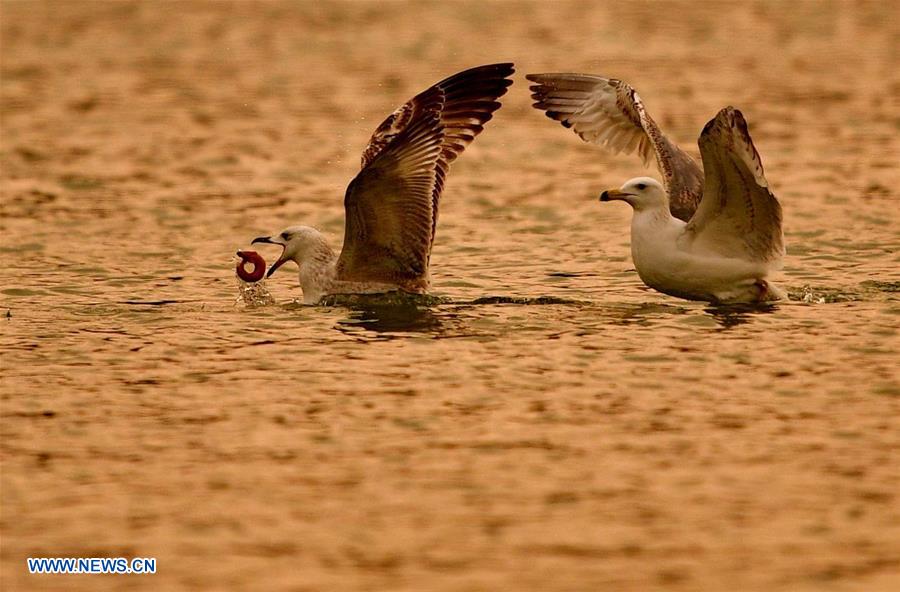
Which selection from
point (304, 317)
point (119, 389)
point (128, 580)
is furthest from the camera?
point (304, 317)

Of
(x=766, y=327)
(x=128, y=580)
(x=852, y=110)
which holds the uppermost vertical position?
(x=852, y=110)

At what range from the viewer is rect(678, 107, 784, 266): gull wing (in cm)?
1120

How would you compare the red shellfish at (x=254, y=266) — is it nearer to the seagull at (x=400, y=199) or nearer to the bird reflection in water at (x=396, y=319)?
the seagull at (x=400, y=199)

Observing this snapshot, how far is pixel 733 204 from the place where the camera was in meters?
12.0

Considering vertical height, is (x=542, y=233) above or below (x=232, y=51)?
below

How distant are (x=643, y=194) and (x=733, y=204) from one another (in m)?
0.65

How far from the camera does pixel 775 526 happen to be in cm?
763

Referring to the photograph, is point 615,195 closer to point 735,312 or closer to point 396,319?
point 735,312

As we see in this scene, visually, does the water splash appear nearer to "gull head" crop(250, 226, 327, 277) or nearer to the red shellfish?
the red shellfish

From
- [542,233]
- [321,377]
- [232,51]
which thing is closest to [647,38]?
[232,51]

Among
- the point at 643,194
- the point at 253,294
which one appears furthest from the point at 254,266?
the point at 643,194

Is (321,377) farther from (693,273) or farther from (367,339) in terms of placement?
(693,273)

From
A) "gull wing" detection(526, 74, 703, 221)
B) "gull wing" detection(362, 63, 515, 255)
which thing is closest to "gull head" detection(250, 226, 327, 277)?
"gull wing" detection(362, 63, 515, 255)

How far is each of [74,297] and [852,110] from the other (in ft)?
39.3
